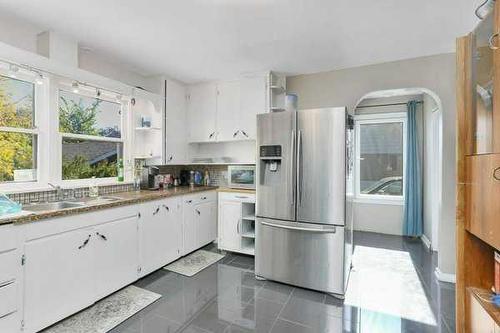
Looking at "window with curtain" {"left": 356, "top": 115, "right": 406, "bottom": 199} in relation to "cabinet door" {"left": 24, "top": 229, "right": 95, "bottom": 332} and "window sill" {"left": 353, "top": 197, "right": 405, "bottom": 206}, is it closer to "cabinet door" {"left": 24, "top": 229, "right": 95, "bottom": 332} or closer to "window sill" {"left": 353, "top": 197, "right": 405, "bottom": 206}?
"window sill" {"left": 353, "top": 197, "right": 405, "bottom": 206}

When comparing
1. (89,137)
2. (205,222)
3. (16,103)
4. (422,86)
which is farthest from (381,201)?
(16,103)

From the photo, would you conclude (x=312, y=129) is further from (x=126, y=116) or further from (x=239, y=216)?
(x=126, y=116)

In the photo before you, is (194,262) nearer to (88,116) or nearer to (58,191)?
(58,191)

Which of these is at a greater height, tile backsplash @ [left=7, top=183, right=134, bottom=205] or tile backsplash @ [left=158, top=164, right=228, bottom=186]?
tile backsplash @ [left=158, top=164, right=228, bottom=186]

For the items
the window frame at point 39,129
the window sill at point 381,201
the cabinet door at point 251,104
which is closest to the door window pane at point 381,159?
the window sill at point 381,201

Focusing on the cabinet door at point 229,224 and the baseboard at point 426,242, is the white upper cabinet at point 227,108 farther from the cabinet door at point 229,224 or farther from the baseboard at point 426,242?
the baseboard at point 426,242

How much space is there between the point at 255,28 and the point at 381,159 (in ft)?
12.2

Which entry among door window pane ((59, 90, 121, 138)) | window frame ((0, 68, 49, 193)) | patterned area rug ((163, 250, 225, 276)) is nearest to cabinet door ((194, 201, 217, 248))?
patterned area rug ((163, 250, 225, 276))

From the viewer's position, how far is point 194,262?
3287mm

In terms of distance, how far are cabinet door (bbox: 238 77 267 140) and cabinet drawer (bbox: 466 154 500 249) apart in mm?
2611

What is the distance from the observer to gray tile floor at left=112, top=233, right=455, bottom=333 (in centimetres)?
205

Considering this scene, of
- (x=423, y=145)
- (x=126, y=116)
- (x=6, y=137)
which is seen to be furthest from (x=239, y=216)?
(x=423, y=145)

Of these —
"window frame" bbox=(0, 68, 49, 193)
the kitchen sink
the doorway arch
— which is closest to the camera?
the kitchen sink

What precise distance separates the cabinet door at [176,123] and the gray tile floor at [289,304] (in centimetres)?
167
